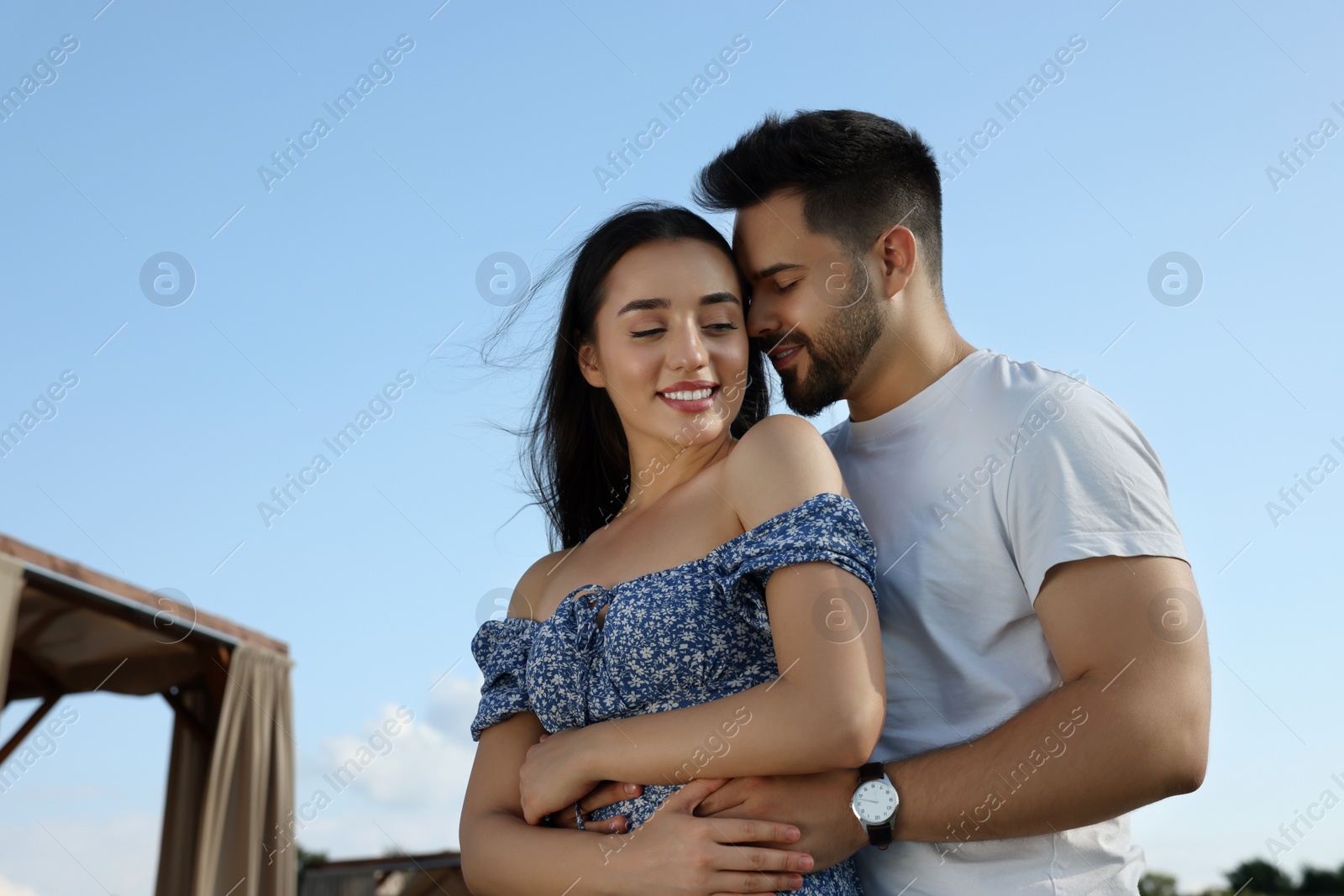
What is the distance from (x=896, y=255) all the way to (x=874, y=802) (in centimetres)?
125

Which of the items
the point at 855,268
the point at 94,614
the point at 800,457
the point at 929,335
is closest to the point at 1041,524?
the point at 800,457

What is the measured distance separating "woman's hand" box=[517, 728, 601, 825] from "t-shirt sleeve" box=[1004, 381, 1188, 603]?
2.66 ft

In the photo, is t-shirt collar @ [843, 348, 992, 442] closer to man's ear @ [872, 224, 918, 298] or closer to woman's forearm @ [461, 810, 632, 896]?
man's ear @ [872, 224, 918, 298]

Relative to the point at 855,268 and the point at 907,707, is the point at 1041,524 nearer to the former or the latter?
the point at 907,707

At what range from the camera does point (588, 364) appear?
2.31m

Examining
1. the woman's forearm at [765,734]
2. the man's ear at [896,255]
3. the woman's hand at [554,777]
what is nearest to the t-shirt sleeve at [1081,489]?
the woman's forearm at [765,734]

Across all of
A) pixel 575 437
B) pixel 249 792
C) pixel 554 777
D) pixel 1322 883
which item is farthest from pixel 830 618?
pixel 1322 883

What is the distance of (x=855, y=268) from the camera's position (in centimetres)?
227

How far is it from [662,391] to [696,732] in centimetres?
72

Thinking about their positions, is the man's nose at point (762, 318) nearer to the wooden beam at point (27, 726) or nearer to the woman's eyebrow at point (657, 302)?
the woman's eyebrow at point (657, 302)

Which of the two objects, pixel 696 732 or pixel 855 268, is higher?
pixel 855 268

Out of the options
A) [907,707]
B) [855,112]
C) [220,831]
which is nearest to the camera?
A: [907,707]

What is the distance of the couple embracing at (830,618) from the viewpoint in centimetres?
154

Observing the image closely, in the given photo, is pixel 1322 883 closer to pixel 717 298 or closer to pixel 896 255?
pixel 896 255
